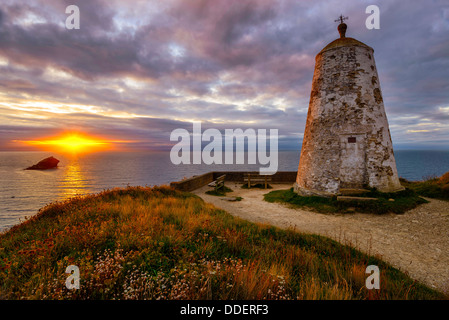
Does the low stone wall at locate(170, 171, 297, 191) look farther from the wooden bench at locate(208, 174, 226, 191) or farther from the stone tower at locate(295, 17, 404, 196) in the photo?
the stone tower at locate(295, 17, 404, 196)

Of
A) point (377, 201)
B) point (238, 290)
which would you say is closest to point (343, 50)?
point (377, 201)

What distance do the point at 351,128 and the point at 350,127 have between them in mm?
77

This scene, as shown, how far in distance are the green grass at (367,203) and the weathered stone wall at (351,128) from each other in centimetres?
49

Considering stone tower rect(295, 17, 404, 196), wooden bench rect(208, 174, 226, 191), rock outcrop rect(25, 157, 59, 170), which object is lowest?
rock outcrop rect(25, 157, 59, 170)

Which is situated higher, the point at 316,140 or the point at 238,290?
the point at 316,140

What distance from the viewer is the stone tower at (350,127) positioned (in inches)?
416

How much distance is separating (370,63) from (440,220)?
874 cm

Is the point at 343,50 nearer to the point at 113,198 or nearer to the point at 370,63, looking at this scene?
the point at 370,63

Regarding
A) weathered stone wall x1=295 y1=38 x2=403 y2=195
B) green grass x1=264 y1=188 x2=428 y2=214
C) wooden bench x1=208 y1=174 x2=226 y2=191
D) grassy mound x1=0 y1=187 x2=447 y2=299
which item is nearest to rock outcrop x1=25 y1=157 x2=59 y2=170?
wooden bench x1=208 y1=174 x2=226 y2=191

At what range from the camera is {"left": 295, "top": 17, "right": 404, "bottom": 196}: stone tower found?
34.7 ft

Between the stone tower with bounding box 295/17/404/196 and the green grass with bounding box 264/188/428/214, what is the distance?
47 cm

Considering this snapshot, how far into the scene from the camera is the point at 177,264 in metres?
3.40

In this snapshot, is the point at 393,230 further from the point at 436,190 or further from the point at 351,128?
the point at 436,190
